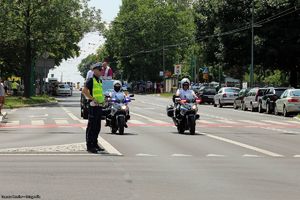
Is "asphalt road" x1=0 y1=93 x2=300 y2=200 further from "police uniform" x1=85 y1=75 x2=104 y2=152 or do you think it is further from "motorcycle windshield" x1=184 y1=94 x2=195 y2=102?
"motorcycle windshield" x1=184 y1=94 x2=195 y2=102

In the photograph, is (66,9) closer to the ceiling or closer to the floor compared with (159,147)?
closer to the ceiling

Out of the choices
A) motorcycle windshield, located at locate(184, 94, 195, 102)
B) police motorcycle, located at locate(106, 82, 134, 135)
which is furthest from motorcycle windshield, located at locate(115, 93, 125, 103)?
motorcycle windshield, located at locate(184, 94, 195, 102)

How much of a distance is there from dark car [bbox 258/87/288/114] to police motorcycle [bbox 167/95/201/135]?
18645mm

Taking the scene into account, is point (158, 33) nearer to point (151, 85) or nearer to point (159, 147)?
point (151, 85)

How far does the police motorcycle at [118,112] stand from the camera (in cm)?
2042

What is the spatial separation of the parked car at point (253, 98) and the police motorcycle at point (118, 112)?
2192 cm

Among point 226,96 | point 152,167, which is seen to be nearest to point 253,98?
point 226,96

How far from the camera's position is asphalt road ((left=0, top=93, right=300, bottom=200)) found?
955 cm

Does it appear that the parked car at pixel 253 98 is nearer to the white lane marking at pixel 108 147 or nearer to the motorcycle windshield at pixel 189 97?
the motorcycle windshield at pixel 189 97

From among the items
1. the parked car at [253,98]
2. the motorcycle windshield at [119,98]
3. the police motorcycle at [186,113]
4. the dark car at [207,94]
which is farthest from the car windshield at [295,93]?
the dark car at [207,94]

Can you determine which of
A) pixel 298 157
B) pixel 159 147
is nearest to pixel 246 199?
pixel 298 157

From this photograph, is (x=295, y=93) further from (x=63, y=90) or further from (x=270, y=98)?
(x=63, y=90)

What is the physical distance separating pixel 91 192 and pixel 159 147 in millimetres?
7210

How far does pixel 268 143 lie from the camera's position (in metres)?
18.4
